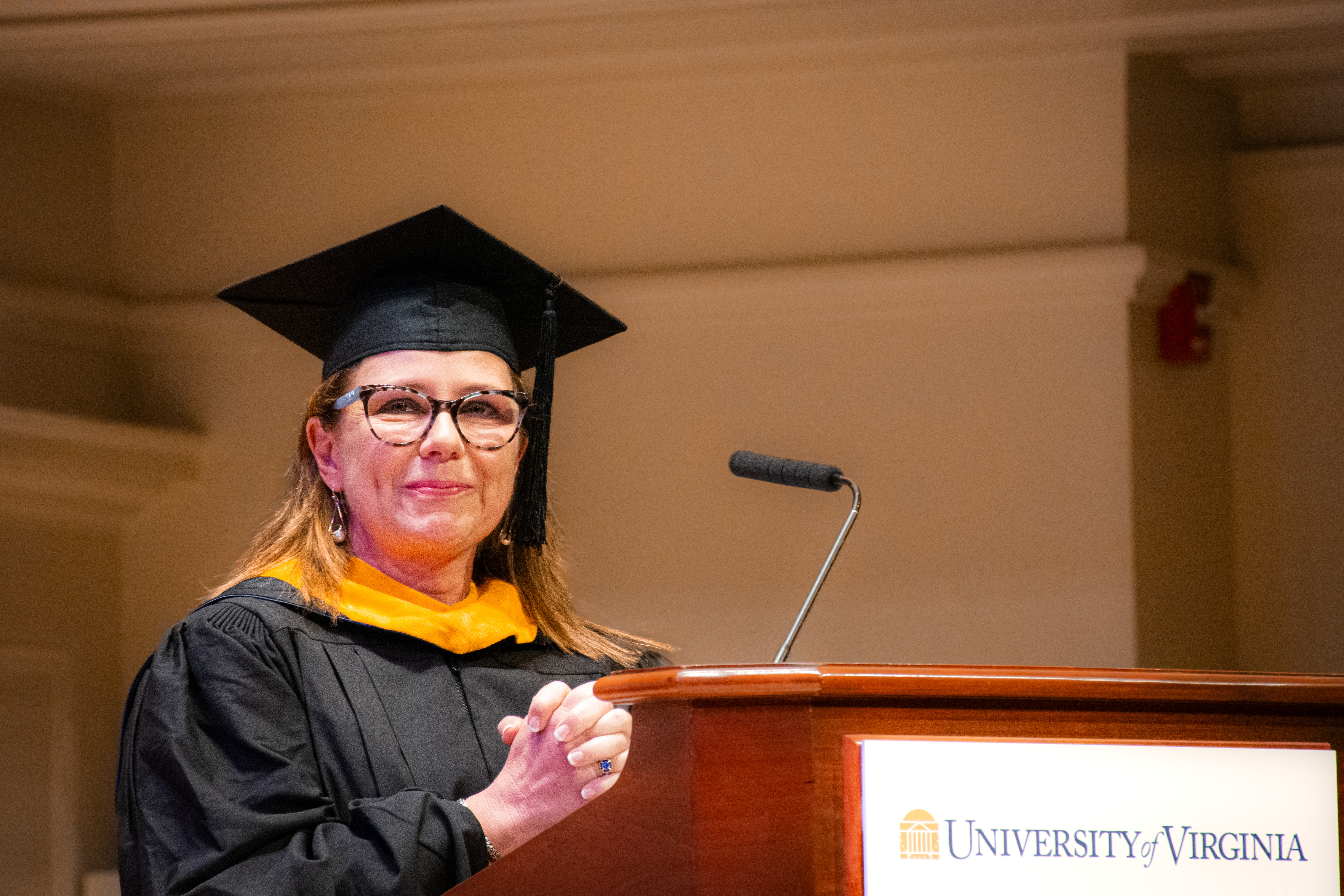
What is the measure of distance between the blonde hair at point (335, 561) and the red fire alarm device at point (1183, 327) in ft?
6.17

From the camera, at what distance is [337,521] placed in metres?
1.92

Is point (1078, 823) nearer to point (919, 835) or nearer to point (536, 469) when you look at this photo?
point (919, 835)

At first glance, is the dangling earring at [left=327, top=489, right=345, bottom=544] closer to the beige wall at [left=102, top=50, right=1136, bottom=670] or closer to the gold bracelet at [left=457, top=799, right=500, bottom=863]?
the gold bracelet at [left=457, top=799, right=500, bottom=863]

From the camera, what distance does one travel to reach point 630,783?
105cm

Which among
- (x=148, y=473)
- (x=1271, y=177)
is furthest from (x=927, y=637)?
(x=148, y=473)

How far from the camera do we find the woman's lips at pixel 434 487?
1.81m

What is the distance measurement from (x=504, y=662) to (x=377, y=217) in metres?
2.17

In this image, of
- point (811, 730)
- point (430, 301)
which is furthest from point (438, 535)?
point (811, 730)

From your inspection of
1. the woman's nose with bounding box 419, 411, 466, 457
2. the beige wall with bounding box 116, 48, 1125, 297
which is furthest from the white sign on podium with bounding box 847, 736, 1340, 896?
the beige wall with bounding box 116, 48, 1125, 297

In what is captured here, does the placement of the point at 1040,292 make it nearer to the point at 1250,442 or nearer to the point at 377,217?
the point at 1250,442

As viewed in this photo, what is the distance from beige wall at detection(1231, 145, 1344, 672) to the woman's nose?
266 centimetres

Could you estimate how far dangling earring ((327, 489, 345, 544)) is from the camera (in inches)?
75.2

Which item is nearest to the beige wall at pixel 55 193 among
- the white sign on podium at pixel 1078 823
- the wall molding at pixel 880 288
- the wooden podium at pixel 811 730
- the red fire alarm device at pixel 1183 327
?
the wall molding at pixel 880 288

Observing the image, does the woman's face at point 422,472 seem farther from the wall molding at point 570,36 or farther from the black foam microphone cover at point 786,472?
the wall molding at point 570,36
